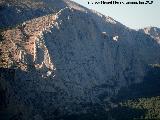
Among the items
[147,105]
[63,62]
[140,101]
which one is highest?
[63,62]

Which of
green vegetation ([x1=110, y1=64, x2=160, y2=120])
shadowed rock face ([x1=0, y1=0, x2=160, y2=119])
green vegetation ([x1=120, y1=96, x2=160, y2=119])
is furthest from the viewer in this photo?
green vegetation ([x1=110, y1=64, x2=160, y2=120])

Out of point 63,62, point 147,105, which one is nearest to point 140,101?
point 147,105

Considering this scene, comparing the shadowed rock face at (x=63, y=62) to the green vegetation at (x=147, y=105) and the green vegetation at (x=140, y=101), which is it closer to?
the green vegetation at (x=140, y=101)

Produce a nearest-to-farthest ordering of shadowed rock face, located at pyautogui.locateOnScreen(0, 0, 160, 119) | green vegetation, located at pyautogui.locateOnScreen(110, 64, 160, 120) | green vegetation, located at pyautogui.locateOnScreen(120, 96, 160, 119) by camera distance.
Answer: shadowed rock face, located at pyautogui.locateOnScreen(0, 0, 160, 119) → green vegetation, located at pyautogui.locateOnScreen(120, 96, 160, 119) → green vegetation, located at pyautogui.locateOnScreen(110, 64, 160, 120)

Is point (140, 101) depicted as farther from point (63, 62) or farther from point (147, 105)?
point (63, 62)

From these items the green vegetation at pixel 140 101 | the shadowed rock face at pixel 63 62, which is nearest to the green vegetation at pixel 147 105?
the green vegetation at pixel 140 101

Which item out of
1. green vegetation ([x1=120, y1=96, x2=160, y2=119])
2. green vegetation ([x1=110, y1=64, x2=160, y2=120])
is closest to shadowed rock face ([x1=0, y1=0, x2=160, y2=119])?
green vegetation ([x1=110, y1=64, x2=160, y2=120])

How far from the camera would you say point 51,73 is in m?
132

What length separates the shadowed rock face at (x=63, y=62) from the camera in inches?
4857

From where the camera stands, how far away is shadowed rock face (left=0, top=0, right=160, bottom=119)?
405 feet

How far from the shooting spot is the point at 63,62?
144000 mm

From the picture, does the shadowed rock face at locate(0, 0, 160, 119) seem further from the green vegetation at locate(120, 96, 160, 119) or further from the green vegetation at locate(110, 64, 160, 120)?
the green vegetation at locate(120, 96, 160, 119)

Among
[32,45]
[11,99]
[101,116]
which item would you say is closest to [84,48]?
[32,45]

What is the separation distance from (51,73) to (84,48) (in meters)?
35.5
